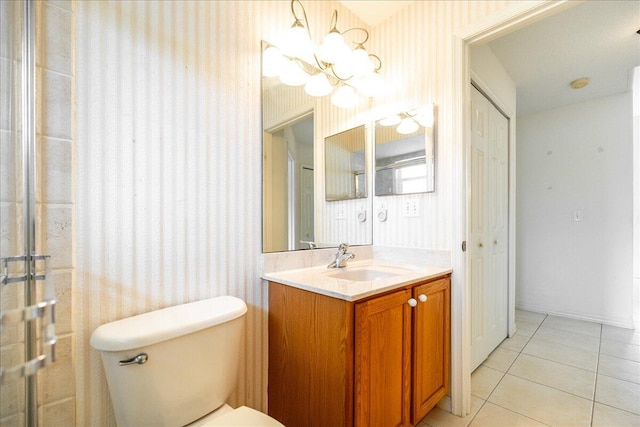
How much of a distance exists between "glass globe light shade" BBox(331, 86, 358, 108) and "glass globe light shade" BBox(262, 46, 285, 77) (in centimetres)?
47

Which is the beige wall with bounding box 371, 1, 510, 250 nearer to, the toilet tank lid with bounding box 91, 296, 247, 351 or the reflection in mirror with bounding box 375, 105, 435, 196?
the reflection in mirror with bounding box 375, 105, 435, 196

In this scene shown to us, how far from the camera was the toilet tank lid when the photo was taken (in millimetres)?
813

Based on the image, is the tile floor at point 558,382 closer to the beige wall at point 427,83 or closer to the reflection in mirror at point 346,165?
the beige wall at point 427,83

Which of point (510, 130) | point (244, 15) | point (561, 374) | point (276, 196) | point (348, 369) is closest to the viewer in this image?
point (348, 369)

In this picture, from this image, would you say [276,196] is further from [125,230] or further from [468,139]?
[468,139]

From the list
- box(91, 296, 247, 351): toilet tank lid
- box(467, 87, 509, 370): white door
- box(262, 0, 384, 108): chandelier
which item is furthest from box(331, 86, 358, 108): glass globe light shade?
box(91, 296, 247, 351): toilet tank lid

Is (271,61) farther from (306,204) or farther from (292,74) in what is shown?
(306,204)

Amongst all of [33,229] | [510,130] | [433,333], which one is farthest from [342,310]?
[510,130]

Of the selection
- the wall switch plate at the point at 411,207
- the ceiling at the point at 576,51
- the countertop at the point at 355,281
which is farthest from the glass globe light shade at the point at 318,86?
the ceiling at the point at 576,51

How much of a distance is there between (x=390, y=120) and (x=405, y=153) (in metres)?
0.26

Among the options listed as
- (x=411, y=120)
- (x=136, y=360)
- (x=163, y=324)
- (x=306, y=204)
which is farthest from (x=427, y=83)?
(x=136, y=360)

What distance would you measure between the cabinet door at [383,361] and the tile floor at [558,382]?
484mm

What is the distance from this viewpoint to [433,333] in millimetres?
1399

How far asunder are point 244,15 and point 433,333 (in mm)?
1855
